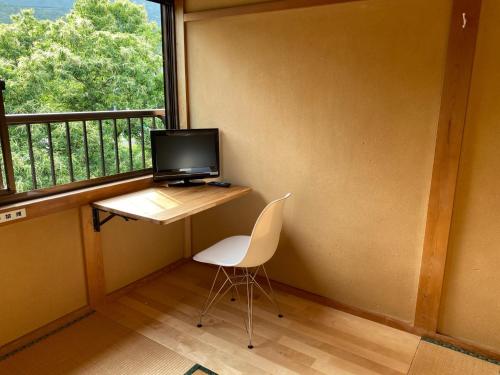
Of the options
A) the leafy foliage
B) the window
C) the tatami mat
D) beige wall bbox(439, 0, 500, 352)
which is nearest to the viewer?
beige wall bbox(439, 0, 500, 352)

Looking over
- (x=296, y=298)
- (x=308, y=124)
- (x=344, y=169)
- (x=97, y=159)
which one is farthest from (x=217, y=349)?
(x=97, y=159)

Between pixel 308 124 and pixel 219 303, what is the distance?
1.37m

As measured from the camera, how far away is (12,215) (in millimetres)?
1896

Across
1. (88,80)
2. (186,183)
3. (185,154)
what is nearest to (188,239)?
(186,183)

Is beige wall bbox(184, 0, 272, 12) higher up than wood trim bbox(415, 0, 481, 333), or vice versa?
beige wall bbox(184, 0, 272, 12)

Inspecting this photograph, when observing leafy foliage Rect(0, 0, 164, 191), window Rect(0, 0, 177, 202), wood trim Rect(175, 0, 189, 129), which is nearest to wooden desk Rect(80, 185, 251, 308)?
window Rect(0, 0, 177, 202)

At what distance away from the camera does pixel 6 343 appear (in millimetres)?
2010

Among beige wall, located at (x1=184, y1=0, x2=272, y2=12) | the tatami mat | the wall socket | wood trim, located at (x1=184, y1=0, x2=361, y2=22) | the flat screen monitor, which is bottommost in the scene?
the tatami mat

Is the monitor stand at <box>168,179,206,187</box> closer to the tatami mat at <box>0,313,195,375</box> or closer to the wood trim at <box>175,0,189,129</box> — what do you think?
A: the wood trim at <box>175,0,189,129</box>

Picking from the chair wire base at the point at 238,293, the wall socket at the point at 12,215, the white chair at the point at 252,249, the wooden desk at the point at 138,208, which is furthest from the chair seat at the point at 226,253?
the wall socket at the point at 12,215

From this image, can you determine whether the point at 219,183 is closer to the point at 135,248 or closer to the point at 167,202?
the point at 167,202

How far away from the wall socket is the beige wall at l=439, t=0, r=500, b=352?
91.9 inches

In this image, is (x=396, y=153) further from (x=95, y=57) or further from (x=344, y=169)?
(x=95, y=57)

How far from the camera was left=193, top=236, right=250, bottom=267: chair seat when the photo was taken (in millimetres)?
2113
